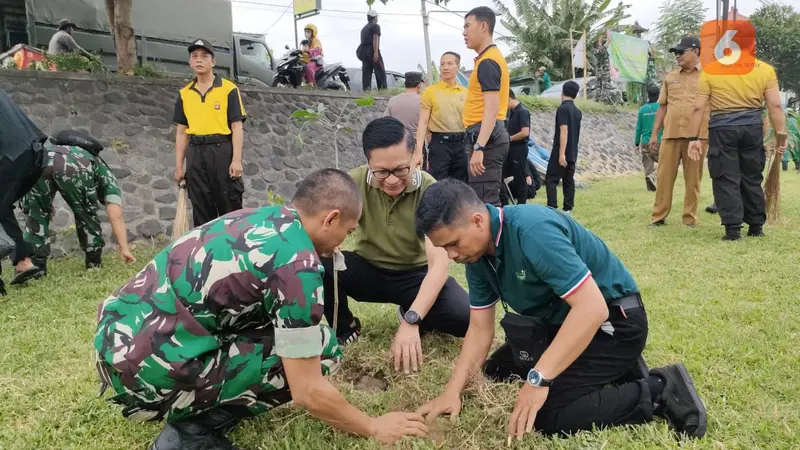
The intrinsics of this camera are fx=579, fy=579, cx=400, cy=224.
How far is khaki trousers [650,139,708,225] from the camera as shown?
227 inches

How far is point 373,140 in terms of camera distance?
252 centimetres

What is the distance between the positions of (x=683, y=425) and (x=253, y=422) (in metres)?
1.58

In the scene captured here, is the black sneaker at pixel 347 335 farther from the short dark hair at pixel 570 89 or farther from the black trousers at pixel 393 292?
the short dark hair at pixel 570 89

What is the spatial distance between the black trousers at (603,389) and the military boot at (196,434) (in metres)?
1.12

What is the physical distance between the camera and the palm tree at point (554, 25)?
2153 cm

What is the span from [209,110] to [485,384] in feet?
11.3

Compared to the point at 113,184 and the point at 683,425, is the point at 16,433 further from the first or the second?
the point at 113,184

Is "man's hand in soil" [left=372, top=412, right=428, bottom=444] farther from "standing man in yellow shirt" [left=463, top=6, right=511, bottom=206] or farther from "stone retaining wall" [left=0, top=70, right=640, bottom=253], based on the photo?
"stone retaining wall" [left=0, top=70, right=640, bottom=253]

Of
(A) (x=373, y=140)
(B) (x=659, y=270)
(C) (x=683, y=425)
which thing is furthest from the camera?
(B) (x=659, y=270)

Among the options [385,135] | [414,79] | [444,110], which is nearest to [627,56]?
[414,79]

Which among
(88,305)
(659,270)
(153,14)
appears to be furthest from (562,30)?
(88,305)

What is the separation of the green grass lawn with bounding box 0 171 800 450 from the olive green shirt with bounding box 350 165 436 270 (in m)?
0.46

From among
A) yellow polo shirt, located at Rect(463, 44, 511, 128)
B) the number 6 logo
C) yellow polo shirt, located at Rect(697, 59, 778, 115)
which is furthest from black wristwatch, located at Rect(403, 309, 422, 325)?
the number 6 logo

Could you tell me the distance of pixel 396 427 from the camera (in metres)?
2.04
